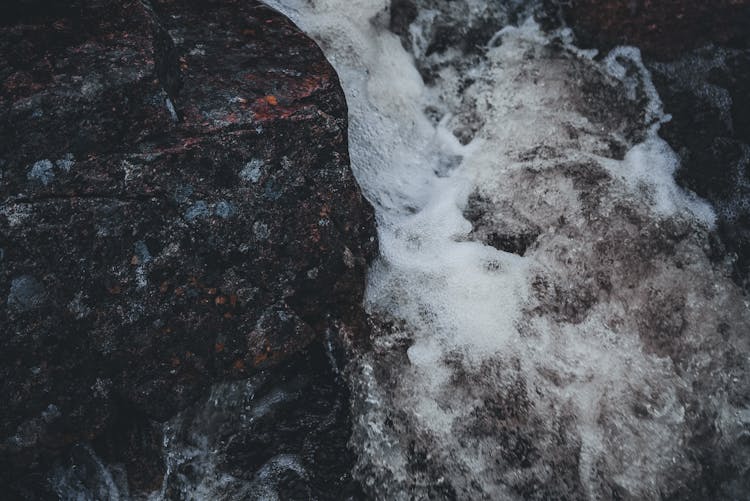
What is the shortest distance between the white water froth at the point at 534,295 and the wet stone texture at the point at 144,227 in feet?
1.61

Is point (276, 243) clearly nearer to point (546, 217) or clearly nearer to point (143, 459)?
point (143, 459)

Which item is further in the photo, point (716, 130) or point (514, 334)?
point (716, 130)

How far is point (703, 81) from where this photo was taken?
3.24m

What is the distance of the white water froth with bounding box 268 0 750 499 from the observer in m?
2.36

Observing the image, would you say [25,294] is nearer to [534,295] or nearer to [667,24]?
[534,295]

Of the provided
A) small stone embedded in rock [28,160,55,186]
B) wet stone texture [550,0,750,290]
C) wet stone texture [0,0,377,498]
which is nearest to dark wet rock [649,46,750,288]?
wet stone texture [550,0,750,290]

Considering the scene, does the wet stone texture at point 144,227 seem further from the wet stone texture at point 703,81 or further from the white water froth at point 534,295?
the wet stone texture at point 703,81

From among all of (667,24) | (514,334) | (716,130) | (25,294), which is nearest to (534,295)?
(514,334)

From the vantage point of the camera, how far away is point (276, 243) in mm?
2320

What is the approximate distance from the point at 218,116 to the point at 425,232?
1.29 metres

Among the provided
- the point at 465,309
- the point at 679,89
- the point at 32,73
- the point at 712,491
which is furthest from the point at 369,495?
the point at 679,89

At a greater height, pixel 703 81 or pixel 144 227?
pixel 703 81

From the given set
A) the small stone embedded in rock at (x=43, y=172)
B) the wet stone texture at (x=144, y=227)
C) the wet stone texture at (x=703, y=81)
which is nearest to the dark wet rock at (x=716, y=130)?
the wet stone texture at (x=703, y=81)

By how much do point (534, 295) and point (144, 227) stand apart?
1.94 meters
